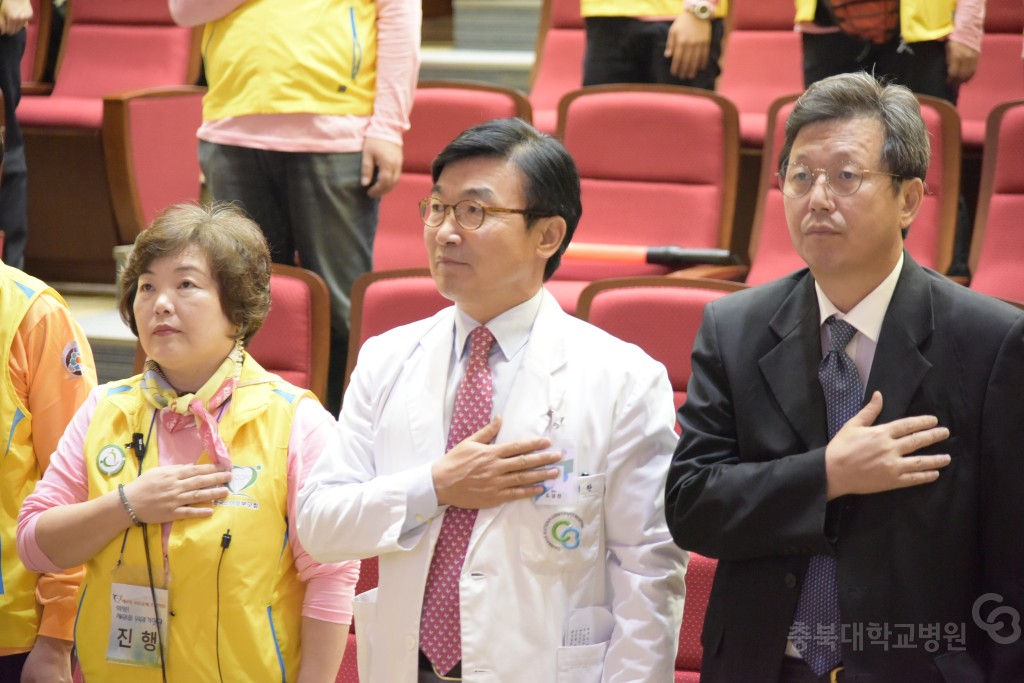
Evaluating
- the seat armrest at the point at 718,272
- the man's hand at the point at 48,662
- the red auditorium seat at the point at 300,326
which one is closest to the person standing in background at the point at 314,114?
the red auditorium seat at the point at 300,326

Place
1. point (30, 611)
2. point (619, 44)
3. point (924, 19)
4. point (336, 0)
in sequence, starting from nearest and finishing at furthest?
1. point (30, 611)
2. point (336, 0)
3. point (924, 19)
4. point (619, 44)

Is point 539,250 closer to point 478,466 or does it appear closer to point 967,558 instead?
point 478,466

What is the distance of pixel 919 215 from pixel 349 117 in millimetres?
1541

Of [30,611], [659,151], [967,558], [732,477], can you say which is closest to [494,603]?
[732,477]

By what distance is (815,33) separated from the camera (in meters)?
3.32

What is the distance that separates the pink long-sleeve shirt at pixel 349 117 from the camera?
109 inches

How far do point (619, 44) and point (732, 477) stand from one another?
8.26ft

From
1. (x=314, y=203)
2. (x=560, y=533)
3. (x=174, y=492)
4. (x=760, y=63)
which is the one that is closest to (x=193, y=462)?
(x=174, y=492)

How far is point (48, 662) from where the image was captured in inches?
72.8

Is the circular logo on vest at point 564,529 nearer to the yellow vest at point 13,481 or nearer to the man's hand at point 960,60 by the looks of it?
the yellow vest at point 13,481

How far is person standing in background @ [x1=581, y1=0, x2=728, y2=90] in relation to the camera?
3.55 metres

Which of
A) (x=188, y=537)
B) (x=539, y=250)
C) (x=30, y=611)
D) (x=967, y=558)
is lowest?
(x=30, y=611)

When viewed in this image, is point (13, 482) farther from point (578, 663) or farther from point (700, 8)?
point (700, 8)

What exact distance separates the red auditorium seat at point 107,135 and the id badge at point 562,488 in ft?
9.08
